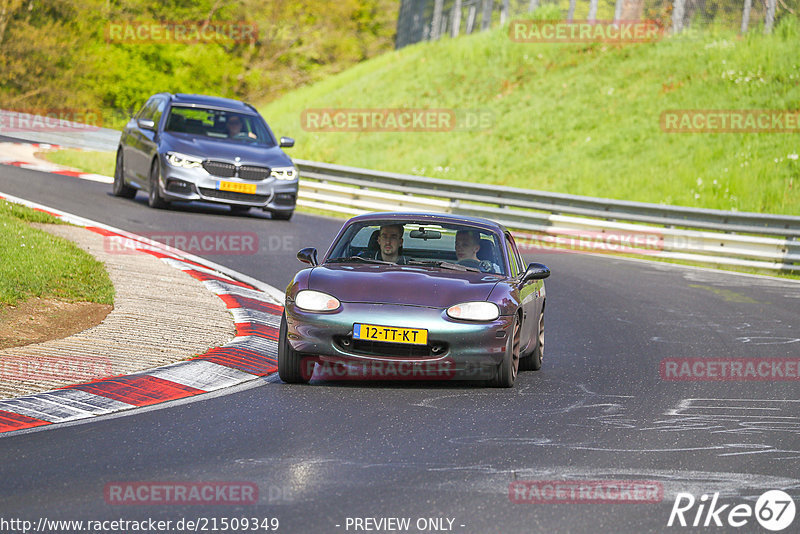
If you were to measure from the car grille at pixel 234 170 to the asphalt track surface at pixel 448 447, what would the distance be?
8677 millimetres

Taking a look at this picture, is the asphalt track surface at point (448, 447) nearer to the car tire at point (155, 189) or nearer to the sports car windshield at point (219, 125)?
the car tire at point (155, 189)

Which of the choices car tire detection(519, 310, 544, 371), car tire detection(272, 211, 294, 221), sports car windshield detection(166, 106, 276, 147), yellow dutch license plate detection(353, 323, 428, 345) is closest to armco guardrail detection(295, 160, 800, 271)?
car tire detection(272, 211, 294, 221)

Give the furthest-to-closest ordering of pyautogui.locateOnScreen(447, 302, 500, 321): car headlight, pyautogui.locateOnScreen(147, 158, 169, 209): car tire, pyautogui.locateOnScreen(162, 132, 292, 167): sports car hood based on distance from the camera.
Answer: pyautogui.locateOnScreen(147, 158, 169, 209): car tire, pyautogui.locateOnScreen(162, 132, 292, 167): sports car hood, pyautogui.locateOnScreen(447, 302, 500, 321): car headlight

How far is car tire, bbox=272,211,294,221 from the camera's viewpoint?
19750 mm

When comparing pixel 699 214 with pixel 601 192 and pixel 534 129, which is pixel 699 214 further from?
pixel 534 129

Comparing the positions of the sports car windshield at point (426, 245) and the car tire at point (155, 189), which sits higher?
the sports car windshield at point (426, 245)

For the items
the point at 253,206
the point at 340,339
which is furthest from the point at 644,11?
the point at 340,339

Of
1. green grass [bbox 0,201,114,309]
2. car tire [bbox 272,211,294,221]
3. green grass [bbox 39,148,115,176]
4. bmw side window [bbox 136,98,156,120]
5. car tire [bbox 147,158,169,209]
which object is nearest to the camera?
green grass [bbox 0,201,114,309]

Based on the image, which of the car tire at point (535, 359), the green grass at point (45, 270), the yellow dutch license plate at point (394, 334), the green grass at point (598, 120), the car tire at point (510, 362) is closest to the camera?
the yellow dutch license plate at point (394, 334)

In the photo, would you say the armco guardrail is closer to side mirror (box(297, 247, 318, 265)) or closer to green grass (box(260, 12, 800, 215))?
green grass (box(260, 12, 800, 215))

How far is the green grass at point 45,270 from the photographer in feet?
35.1

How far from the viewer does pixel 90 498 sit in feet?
17.0

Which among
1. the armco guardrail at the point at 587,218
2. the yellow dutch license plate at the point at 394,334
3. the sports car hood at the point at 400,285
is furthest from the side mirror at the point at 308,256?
the armco guardrail at the point at 587,218

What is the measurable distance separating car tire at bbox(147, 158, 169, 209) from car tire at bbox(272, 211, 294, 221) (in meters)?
1.86
